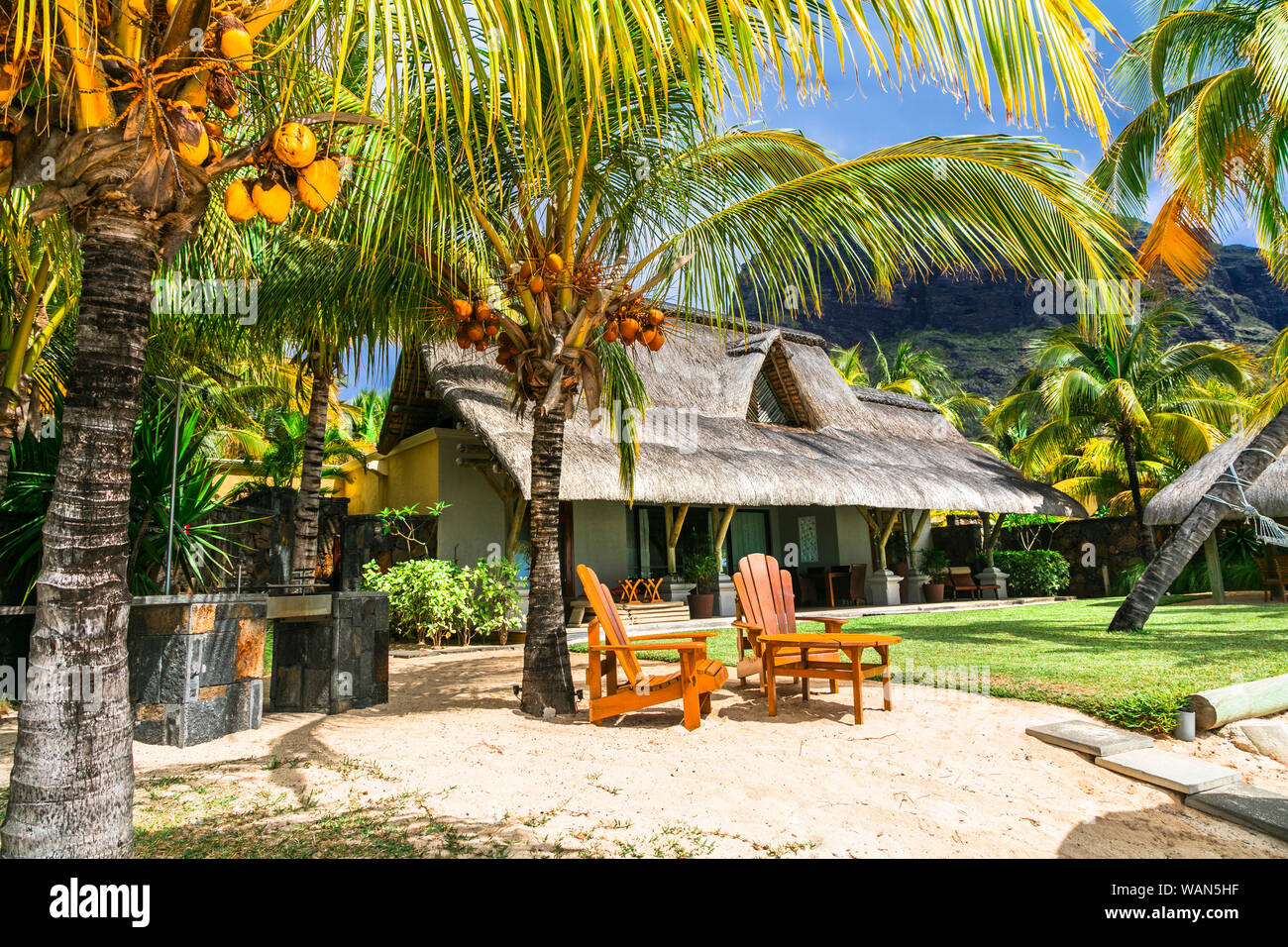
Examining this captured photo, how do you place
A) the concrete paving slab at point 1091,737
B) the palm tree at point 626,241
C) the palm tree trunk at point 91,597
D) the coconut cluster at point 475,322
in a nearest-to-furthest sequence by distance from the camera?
the palm tree trunk at point 91,597 → the concrete paving slab at point 1091,737 → the palm tree at point 626,241 → the coconut cluster at point 475,322

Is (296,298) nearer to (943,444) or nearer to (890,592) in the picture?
(890,592)

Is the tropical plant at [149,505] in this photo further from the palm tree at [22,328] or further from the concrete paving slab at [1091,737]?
the concrete paving slab at [1091,737]

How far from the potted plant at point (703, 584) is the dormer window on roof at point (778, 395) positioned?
440cm

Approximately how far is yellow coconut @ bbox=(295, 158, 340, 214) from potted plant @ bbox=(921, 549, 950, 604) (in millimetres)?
14700

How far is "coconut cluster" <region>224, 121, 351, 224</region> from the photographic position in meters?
2.09

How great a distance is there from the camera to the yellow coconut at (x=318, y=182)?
214cm

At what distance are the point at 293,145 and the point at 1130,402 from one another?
17.6m

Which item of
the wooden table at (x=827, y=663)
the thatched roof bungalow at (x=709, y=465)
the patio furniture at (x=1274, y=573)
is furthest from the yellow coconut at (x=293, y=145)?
the patio furniture at (x=1274, y=573)

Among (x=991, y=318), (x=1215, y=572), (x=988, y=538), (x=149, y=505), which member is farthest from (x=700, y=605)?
(x=991, y=318)

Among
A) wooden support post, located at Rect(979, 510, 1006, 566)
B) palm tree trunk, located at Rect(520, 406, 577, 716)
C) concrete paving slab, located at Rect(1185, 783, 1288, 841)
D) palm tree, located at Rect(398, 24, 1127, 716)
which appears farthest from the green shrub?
wooden support post, located at Rect(979, 510, 1006, 566)

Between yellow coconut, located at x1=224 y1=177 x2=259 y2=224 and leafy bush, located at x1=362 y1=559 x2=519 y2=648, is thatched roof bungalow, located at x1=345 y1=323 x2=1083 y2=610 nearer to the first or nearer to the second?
leafy bush, located at x1=362 y1=559 x2=519 y2=648

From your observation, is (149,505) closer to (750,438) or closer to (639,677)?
(639,677)

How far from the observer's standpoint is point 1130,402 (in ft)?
51.7
